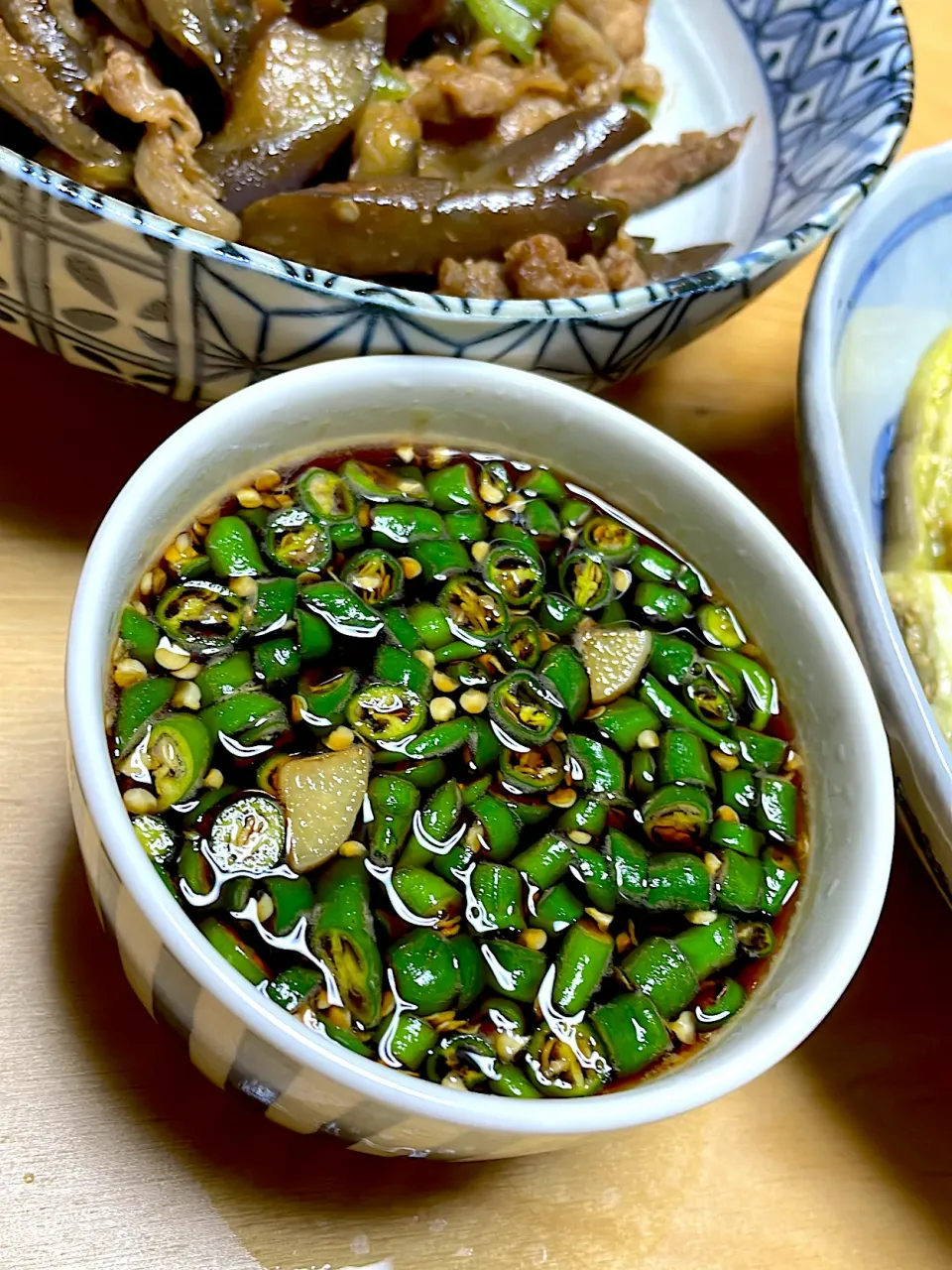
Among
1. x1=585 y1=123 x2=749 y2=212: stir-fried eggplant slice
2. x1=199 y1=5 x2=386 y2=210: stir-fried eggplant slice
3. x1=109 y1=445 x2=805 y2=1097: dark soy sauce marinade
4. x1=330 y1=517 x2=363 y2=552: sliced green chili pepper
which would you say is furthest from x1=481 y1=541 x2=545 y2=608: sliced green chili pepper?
x1=585 y1=123 x2=749 y2=212: stir-fried eggplant slice

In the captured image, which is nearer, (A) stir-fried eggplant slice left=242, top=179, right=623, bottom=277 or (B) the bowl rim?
(B) the bowl rim

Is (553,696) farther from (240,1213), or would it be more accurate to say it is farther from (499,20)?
(499,20)

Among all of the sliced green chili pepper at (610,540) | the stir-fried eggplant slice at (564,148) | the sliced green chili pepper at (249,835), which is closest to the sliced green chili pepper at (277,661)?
the sliced green chili pepper at (249,835)

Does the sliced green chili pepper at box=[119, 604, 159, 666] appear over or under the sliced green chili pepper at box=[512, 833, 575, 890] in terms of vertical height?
over

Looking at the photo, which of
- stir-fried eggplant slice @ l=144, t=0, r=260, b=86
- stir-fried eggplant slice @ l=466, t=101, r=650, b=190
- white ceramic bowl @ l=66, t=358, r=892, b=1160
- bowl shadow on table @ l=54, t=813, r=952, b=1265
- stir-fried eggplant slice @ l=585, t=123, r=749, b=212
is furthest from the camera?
stir-fried eggplant slice @ l=585, t=123, r=749, b=212

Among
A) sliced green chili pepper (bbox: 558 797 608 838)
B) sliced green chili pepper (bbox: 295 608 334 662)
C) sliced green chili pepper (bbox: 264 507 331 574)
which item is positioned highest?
sliced green chili pepper (bbox: 264 507 331 574)

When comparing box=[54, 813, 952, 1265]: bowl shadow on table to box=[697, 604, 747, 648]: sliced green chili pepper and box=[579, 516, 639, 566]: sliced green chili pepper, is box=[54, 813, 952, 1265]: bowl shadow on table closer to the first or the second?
box=[697, 604, 747, 648]: sliced green chili pepper

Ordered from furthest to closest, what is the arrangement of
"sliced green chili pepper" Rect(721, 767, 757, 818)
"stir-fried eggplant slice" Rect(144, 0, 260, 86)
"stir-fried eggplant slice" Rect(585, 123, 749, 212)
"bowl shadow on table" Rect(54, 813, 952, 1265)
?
"stir-fried eggplant slice" Rect(585, 123, 749, 212)
"stir-fried eggplant slice" Rect(144, 0, 260, 86)
"sliced green chili pepper" Rect(721, 767, 757, 818)
"bowl shadow on table" Rect(54, 813, 952, 1265)
